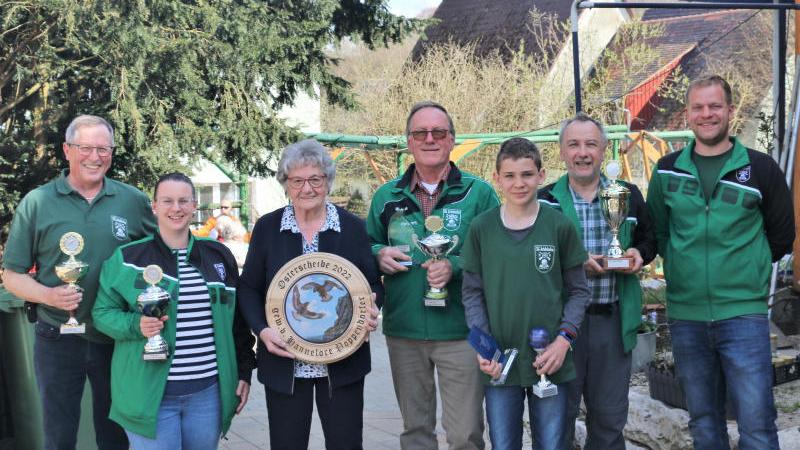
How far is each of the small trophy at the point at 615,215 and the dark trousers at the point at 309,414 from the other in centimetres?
137

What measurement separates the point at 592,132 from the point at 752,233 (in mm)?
904

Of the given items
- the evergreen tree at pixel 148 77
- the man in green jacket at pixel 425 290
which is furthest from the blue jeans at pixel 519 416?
the evergreen tree at pixel 148 77

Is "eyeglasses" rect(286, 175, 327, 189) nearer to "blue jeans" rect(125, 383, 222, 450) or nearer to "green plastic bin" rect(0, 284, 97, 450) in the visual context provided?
"blue jeans" rect(125, 383, 222, 450)

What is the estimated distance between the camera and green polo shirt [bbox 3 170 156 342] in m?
4.25

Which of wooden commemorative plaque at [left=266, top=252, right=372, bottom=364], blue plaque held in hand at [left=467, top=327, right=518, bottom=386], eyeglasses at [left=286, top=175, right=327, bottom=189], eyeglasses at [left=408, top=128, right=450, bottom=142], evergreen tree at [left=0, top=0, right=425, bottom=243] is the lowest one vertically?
blue plaque held in hand at [left=467, top=327, right=518, bottom=386]

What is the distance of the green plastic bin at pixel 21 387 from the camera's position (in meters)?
5.23

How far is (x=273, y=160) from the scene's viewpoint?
547 inches

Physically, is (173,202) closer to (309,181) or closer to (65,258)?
(309,181)

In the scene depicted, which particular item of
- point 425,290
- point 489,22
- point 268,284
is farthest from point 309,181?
point 489,22

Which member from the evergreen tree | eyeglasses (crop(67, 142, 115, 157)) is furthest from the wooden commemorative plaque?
the evergreen tree

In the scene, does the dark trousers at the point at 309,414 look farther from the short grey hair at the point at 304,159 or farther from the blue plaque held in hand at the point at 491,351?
the short grey hair at the point at 304,159

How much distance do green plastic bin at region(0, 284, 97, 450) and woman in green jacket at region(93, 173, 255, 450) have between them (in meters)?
1.66

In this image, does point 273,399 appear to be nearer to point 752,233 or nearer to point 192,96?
point 752,233

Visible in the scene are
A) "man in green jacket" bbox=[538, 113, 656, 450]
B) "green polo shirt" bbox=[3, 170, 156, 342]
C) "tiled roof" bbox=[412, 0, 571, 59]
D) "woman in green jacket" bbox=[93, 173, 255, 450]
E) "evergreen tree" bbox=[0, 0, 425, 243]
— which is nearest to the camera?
"woman in green jacket" bbox=[93, 173, 255, 450]
